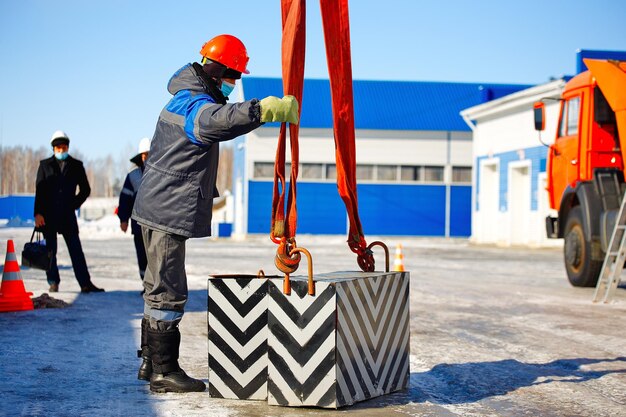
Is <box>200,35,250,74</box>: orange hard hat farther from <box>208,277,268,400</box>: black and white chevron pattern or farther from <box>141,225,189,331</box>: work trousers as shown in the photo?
<box>208,277,268,400</box>: black and white chevron pattern

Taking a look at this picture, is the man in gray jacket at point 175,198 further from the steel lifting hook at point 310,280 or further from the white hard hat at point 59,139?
the white hard hat at point 59,139

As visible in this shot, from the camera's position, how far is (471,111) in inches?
1411

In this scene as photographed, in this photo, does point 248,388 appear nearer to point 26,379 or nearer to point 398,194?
point 26,379

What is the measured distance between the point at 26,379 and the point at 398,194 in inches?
1497

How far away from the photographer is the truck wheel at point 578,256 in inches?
525

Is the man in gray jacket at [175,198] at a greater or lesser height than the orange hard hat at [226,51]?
lesser

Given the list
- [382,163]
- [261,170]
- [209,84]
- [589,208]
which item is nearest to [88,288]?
[209,84]

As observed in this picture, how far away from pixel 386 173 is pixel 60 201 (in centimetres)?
3303

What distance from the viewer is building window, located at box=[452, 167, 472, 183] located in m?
43.8

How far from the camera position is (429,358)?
6.91 metres

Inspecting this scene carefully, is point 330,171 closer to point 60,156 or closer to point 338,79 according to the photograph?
point 60,156

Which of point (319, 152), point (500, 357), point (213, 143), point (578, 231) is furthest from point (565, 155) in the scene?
point (319, 152)

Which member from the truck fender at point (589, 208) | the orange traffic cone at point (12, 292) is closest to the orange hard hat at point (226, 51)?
the orange traffic cone at point (12, 292)

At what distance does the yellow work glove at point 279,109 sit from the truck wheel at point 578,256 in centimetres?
938
